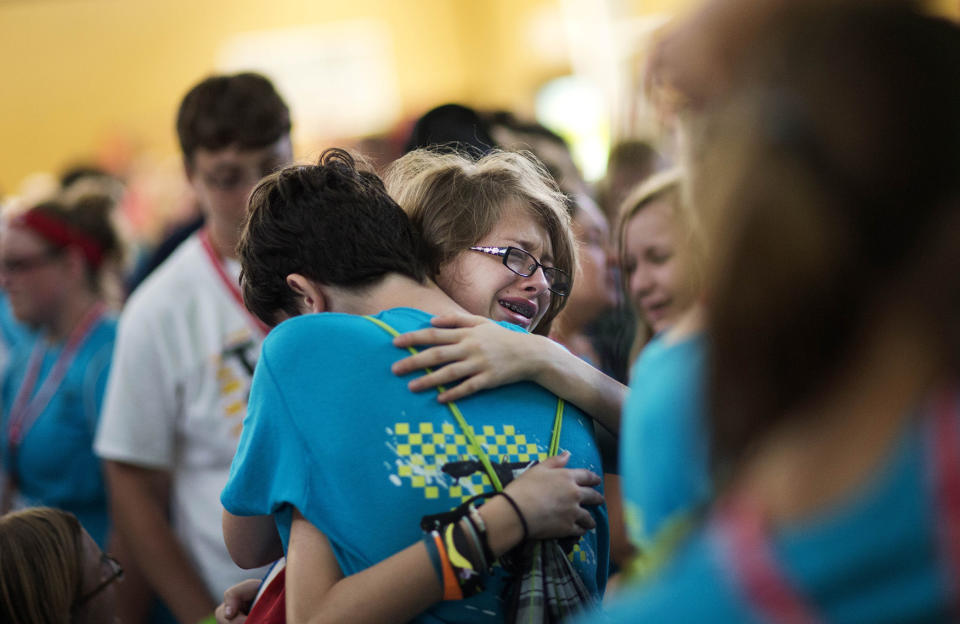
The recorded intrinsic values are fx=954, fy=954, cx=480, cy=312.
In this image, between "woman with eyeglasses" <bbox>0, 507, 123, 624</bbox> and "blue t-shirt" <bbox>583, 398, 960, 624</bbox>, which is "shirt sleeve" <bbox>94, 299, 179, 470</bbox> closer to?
"woman with eyeglasses" <bbox>0, 507, 123, 624</bbox>

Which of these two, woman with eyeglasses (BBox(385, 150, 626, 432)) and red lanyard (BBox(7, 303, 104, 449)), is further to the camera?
red lanyard (BBox(7, 303, 104, 449))

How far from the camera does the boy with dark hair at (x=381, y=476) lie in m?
1.22

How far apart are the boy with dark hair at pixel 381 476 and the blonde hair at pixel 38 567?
55 centimetres

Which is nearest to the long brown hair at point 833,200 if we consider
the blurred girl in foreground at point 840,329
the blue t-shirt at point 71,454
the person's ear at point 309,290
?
the blurred girl in foreground at point 840,329

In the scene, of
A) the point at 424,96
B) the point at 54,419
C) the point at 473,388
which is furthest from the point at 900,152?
the point at 424,96

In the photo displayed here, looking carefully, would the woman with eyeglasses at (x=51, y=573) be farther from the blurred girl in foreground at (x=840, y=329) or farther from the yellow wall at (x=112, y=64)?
the yellow wall at (x=112, y=64)

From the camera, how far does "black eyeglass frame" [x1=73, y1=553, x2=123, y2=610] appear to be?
1.79 m

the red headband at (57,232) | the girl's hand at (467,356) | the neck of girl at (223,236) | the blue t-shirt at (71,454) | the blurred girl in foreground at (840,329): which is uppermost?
the blurred girl in foreground at (840,329)

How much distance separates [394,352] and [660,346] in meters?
0.46

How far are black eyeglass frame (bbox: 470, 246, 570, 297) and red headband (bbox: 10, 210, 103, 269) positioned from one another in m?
2.23

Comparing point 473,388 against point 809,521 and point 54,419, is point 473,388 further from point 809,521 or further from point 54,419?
point 54,419

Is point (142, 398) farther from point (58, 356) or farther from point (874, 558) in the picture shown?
point (874, 558)

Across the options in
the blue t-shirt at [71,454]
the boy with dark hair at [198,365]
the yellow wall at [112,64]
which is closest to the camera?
the boy with dark hair at [198,365]

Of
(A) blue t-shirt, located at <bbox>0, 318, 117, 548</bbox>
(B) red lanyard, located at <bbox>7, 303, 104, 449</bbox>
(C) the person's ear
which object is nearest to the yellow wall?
(B) red lanyard, located at <bbox>7, 303, 104, 449</bbox>
